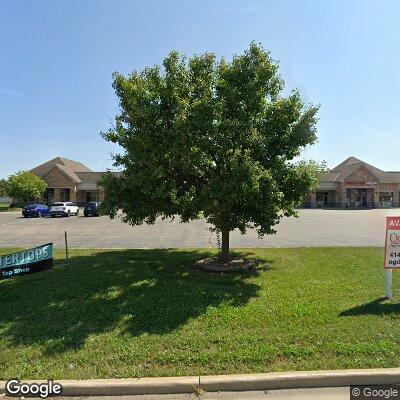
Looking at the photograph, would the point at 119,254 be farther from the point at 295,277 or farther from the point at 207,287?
the point at 295,277

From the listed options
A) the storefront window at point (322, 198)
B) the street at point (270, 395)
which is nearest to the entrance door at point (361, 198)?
the storefront window at point (322, 198)

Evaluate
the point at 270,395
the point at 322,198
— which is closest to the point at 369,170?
the point at 322,198

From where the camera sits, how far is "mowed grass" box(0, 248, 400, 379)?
14.6 ft

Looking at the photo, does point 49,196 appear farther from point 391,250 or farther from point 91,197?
point 391,250

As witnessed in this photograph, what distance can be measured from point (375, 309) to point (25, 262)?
712cm

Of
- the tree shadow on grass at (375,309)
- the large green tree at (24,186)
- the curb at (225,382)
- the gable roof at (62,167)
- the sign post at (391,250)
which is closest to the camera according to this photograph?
the curb at (225,382)

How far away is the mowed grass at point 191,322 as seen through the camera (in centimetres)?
445

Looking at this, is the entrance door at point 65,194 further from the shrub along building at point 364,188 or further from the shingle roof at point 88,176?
the shrub along building at point 364,188

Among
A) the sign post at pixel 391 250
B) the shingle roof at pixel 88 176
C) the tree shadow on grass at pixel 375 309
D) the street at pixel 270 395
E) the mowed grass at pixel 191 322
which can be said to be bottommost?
the street at pixel 270 395

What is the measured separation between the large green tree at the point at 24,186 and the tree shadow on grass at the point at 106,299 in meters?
42.8

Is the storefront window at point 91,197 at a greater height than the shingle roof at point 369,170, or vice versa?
the shingle roof at point 369,170

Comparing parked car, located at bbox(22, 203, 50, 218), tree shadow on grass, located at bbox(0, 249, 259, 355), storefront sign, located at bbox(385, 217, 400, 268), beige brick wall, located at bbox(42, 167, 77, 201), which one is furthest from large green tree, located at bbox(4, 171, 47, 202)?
storefront sign, located at bbox(385, 217, 400, 268)

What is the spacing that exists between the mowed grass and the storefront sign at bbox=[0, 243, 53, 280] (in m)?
0.43

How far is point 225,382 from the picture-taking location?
13.2 feet
